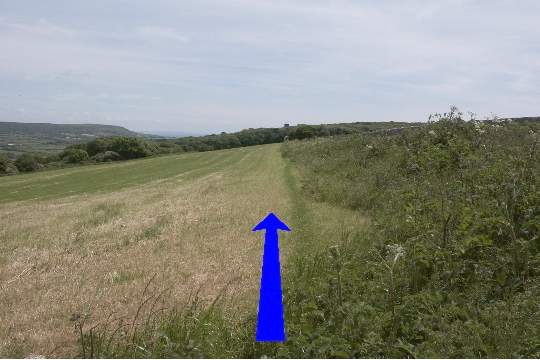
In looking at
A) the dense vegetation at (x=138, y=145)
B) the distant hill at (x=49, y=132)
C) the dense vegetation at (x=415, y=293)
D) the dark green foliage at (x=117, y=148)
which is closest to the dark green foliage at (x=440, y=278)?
the dense vegetation at (x=415, y=293)

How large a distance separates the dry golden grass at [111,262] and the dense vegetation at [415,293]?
1.92ft

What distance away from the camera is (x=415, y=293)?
16.8 feet

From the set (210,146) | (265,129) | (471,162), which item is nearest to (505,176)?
(471,162)

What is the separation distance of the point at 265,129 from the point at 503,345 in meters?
103

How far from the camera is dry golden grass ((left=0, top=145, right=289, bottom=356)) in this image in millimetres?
5316

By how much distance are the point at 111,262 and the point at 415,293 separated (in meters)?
5.25

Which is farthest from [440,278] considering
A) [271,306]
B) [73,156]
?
[73,156]

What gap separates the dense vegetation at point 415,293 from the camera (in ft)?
12.8

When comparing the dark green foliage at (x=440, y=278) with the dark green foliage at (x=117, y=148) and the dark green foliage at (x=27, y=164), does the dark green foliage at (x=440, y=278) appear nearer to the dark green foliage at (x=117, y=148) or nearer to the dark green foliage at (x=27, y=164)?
the dark green foliage at (x=27, y=164)

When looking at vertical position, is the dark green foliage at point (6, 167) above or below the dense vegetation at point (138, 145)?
below

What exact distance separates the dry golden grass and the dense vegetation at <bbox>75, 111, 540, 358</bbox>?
1.92ft

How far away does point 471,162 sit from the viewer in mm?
9992

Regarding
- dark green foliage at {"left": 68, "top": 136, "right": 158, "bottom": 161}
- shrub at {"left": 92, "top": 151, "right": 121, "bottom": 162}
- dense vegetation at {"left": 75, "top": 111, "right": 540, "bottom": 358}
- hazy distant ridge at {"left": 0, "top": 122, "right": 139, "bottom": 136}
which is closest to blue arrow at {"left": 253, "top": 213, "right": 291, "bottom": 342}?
dense vegetation at {"left": 75, "top": 111, "right": 540, "bottom": 358}

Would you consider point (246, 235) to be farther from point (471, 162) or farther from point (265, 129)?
point (265, 129)
